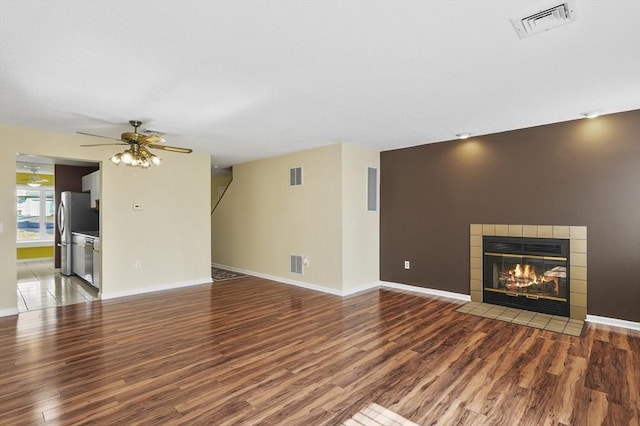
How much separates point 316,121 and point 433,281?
3175mm

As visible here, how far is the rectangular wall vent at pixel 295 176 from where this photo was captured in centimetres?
593

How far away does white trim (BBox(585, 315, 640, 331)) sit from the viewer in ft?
12.1

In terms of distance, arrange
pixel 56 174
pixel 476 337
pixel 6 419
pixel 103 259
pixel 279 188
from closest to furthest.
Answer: pixel 6 419 → pixel 476 337 → pixel 103 259 → pixel 279 188 → pixel 56 174

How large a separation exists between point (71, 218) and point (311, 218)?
16.1 ft

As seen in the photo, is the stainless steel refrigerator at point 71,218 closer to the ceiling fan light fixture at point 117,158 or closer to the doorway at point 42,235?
the doorway at point 42,235

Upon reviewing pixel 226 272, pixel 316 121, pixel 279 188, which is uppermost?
pixel 316 121

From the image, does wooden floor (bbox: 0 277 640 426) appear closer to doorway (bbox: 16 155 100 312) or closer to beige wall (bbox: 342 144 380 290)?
doorway (bbox: 16 155 100 312)

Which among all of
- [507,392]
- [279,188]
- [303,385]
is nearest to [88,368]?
[303,385]

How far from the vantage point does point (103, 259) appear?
5.04 metres

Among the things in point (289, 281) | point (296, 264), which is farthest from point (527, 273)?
point (289, 281)

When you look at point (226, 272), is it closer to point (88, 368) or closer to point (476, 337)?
point (88, 368)

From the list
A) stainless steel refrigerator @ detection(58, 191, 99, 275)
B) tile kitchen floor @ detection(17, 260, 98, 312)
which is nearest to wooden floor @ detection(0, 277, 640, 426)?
tile kitchen floor @ detection(17, 260, 98, 312)

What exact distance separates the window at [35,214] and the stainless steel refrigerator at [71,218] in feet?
9.01

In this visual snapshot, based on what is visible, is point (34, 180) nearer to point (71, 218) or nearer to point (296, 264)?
point (71, 218)
